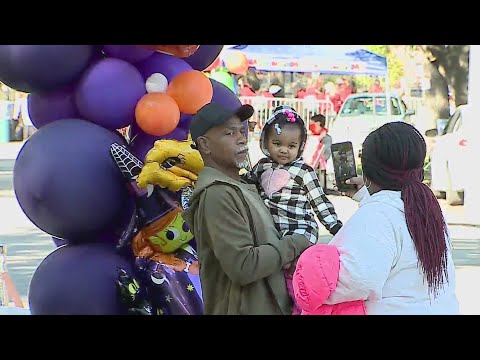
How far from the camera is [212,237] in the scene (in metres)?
2.45

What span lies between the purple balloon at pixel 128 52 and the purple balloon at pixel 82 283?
0.87 meters

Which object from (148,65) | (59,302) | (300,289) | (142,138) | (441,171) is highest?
(148,65)

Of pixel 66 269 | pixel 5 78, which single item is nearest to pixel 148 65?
pixel 5 78

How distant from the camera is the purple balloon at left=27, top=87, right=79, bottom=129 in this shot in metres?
3.72

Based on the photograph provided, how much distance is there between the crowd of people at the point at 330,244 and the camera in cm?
225

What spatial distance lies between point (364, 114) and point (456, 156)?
2512mm

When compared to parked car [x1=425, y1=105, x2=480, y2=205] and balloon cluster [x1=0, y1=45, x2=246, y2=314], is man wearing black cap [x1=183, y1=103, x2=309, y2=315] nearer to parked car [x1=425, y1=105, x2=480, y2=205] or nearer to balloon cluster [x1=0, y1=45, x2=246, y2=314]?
balloon cluster [x1=0, y1=45, x2=246, y2=314]

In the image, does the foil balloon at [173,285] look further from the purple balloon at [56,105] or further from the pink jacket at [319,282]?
the pink jacket at [319,282]

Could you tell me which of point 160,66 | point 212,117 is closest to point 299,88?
point 160,66

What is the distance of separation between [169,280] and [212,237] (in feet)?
3.83

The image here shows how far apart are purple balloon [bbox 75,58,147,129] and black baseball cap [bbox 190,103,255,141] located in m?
1.05

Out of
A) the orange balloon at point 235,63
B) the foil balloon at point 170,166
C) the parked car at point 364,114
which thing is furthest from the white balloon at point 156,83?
the parked car at point 364,114

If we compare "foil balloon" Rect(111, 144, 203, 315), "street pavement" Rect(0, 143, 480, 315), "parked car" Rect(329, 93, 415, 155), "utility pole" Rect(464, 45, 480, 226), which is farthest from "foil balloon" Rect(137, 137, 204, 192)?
"parked car" Rect(329, 93, 415, 155)
